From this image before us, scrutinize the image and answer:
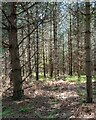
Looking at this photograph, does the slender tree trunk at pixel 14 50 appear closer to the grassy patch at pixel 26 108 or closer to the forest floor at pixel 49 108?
the forest floor at pixel 49 108

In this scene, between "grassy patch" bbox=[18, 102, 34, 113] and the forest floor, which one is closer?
the forest floor

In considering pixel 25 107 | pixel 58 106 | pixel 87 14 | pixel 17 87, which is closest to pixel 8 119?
pixel 25 107

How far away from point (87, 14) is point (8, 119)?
3771 mm

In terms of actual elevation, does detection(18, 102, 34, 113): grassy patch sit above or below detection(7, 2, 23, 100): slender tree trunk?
below

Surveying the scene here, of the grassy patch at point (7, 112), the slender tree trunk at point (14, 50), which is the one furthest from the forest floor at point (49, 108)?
the slender tree trunk at point (14, 50)

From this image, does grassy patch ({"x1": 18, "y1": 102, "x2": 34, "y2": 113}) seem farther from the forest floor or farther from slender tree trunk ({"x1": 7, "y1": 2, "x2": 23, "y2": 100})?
slender tree trunk ({"x1": 7, "y1": 2, "x2": 23, "y2": 100})

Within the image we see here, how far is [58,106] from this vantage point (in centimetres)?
718

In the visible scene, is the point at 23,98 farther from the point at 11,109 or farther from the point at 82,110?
the point at 82,110

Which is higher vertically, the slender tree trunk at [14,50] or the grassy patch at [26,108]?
the slender tree trunk at [14,50]

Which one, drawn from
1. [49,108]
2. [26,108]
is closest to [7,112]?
[26,108]

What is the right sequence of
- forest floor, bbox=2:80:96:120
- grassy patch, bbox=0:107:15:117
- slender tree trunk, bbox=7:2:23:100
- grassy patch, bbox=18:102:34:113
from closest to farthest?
forest floor, bbox=2:80:96:120 < grassy patch, bbox=0:107:15:117 < grassy patch, bbox=18:102:34:113 < slender tree trunk, bbox=7:2:23:100

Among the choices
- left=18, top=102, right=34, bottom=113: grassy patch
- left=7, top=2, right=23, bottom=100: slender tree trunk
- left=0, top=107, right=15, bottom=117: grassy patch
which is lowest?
left=0, top=107, right=15, bottom=117: grassy patch

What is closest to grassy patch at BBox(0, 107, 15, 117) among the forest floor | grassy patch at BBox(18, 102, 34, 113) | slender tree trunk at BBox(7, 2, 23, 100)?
the forest floor

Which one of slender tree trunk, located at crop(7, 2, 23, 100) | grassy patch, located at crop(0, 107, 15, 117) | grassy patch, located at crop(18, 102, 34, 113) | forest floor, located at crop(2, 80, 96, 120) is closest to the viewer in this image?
forest floor, located at crop(2, 80, 96, 120)
